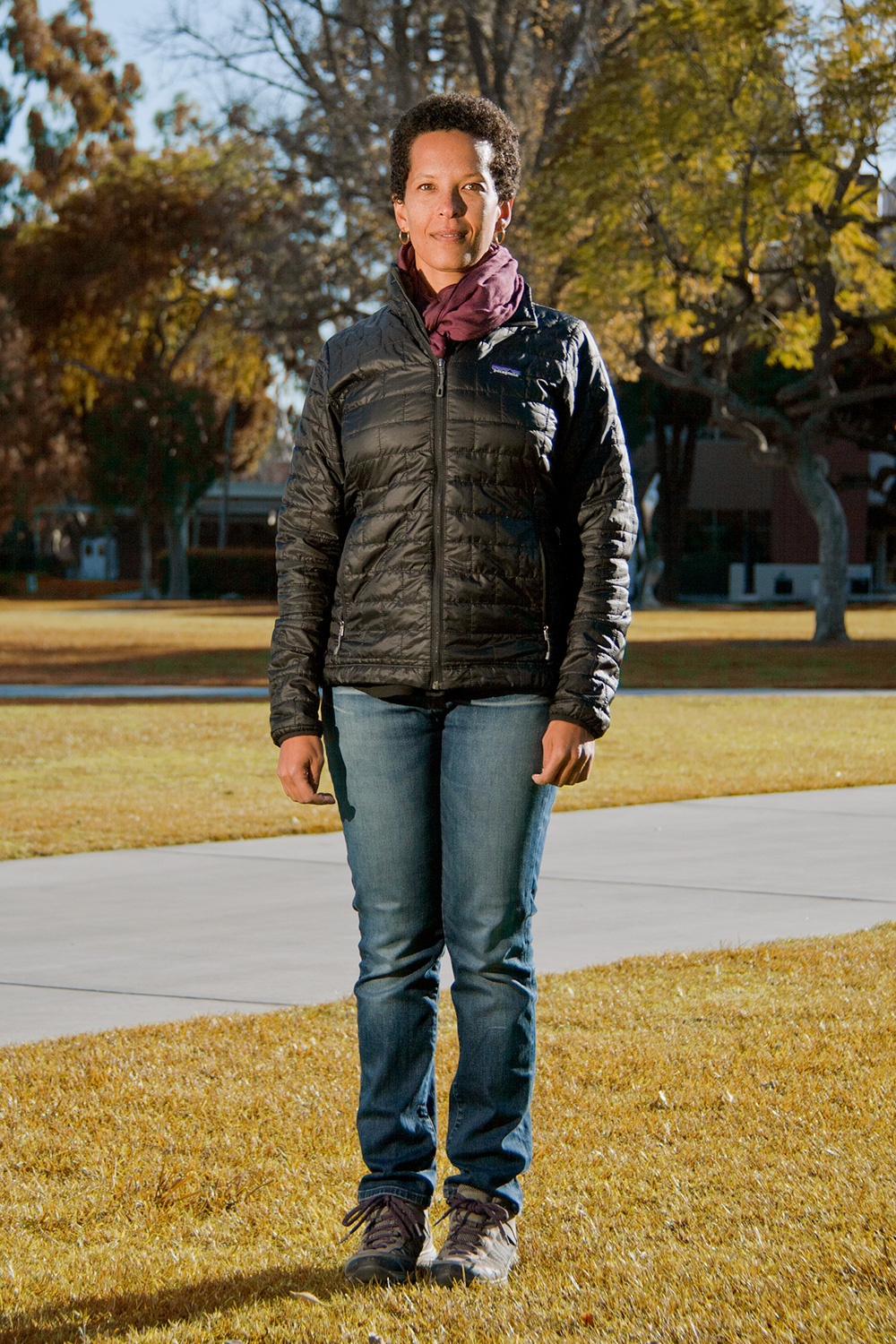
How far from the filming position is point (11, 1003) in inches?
206

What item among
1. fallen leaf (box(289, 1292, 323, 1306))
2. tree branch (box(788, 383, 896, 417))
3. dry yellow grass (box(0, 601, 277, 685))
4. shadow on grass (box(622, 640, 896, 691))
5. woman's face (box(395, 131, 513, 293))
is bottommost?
dry yellow grass (box(0, 601, 277, 685))

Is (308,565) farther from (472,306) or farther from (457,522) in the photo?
(472,306)

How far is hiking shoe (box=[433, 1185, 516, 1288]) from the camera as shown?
323cm

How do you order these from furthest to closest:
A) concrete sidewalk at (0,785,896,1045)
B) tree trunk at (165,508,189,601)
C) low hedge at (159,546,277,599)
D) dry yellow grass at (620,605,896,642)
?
low hedge at (159,546,277,599) → tree trunk at (165,508,189,601) → dry yellow grass at (620,605,896,642) → concrete sidewalk at (0,785,896,1045)

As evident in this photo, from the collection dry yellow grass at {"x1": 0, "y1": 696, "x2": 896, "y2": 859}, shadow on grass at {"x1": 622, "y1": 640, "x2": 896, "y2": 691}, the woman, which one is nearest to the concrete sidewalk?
dry yellow grass at {"x1": 0, "y1": 696, "x2": 896, "y2": 859}

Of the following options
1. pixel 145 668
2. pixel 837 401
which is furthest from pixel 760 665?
pixel 145 668

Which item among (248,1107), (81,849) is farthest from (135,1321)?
(81,849)

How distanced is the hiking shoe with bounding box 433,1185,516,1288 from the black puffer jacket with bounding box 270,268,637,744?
960 millimetres

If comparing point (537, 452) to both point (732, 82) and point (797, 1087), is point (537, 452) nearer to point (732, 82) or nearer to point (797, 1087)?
point (797, 1087)

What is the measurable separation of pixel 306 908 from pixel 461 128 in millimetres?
3849

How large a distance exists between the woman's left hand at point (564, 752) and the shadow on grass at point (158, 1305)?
1056 mm

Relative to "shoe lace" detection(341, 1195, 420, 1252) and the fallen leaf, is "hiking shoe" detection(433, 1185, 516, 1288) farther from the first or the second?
the fallen leaf

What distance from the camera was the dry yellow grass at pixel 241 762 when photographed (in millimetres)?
8984

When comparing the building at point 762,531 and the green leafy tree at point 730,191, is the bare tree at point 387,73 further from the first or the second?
the building at point 762,531
